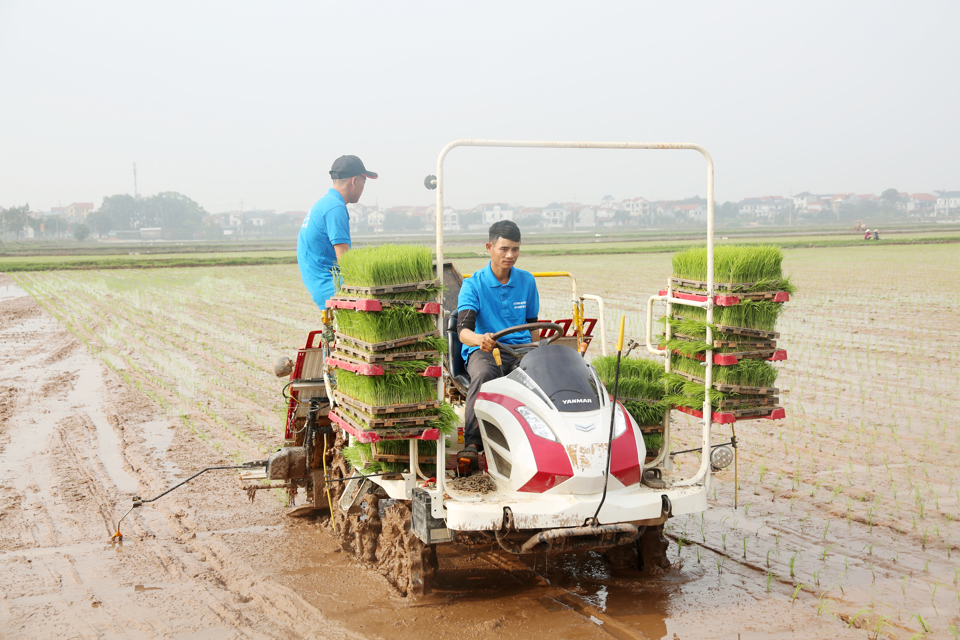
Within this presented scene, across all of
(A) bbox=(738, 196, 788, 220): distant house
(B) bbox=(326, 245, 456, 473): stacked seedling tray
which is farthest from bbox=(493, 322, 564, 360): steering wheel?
(A) bbox=(738, 196, 788, 220): distant house

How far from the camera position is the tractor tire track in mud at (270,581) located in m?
4.39

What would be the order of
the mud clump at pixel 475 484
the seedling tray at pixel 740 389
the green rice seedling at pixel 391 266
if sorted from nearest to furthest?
the green rice seedling at pixel 391 266, the mud clump at pixel 475 484, the seedling tray at pixel 740 389

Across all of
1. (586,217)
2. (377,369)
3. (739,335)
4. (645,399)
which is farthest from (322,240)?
(586,217)

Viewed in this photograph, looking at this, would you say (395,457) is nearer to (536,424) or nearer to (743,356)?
(536,424)

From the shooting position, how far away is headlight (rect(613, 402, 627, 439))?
4497mm

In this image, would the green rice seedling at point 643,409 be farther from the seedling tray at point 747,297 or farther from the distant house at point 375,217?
the distant house at point 375,217

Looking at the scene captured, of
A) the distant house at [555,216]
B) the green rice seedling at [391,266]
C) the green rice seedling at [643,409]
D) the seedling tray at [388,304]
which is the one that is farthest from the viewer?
the distant house at [555,216]

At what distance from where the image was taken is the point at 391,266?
443 centimetres

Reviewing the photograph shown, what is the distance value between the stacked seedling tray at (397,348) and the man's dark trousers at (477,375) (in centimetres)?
58

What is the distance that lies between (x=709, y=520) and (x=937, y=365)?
775 cm

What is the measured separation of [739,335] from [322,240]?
3.06 m

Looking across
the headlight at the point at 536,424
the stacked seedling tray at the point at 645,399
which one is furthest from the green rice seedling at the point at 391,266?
the stacked seedling tray at the point at 645,399

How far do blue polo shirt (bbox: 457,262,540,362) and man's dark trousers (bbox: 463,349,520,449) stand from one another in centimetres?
21

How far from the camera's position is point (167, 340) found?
53.1 feet
